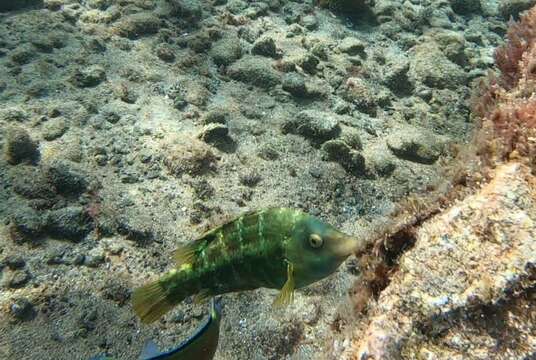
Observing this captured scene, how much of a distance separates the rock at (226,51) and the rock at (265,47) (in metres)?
0.27

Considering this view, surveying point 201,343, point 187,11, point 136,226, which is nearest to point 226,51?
point 187,11

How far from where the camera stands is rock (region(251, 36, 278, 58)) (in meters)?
6.78

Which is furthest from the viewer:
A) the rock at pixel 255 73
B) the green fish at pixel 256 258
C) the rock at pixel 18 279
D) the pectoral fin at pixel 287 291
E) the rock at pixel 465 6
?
the rock at pixel 465 6

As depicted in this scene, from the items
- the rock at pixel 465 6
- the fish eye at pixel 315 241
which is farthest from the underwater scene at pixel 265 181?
the rock at pixel 465 6

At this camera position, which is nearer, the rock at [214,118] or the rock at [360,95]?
the rock at [214,118]

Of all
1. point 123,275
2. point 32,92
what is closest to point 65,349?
point 123,275

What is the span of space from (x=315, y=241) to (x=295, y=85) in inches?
162

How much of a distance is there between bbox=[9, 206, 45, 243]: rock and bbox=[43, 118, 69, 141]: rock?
4.33 feet

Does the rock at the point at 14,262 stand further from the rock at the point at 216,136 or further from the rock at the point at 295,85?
the rock at the point at 295,85

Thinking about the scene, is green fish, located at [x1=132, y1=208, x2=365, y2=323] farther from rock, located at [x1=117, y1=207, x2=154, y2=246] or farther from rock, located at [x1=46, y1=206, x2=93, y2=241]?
rock, located at [x1=46, y1=206, x2=93, y2=241]

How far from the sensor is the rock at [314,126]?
5387 millimetres

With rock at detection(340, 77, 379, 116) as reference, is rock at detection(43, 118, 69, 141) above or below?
below

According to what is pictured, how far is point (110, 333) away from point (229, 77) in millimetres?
4082

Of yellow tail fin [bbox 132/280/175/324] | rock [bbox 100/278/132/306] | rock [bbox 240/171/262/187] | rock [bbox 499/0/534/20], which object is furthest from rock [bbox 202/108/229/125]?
rock [bbox 499/0/534/20]
